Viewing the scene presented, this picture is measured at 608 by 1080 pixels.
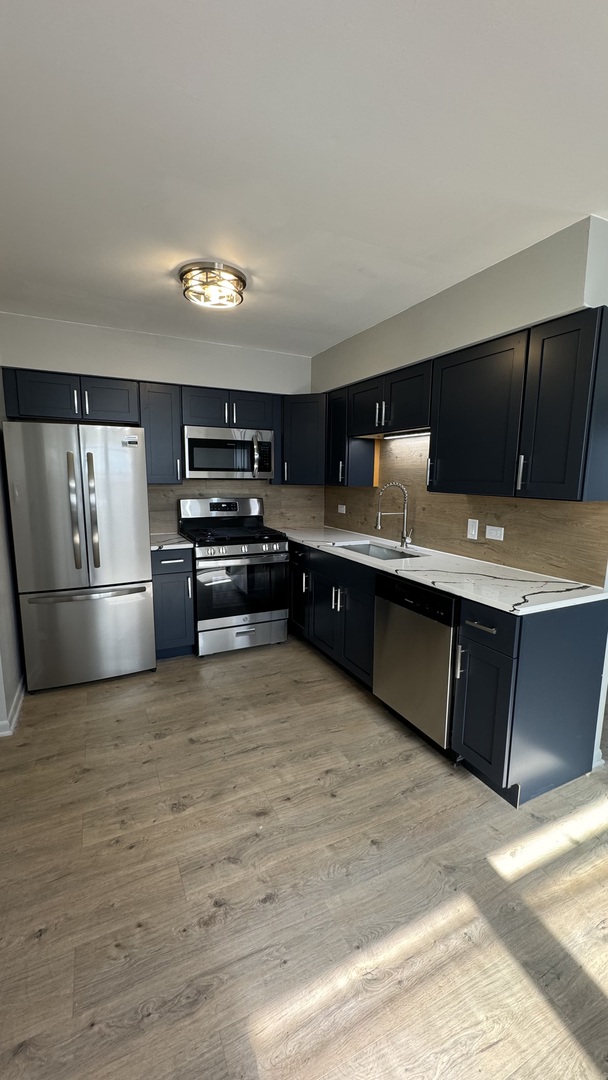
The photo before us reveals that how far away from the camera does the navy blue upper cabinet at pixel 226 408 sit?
3.68m

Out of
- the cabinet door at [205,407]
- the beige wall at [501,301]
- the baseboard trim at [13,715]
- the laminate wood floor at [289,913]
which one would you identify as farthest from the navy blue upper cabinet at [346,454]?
the baseboard trim at [13,715]

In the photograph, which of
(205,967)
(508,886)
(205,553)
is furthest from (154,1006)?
(205,553)

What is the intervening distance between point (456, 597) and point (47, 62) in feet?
7.61

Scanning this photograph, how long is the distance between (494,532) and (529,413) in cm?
77

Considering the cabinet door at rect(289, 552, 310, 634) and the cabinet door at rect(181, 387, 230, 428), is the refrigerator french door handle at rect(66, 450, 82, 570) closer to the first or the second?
the cabinet door at rect(181, 387, 230, 428)

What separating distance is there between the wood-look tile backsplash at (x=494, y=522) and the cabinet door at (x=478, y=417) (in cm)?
29

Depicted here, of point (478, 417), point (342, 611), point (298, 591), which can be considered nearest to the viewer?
point (478, 417)

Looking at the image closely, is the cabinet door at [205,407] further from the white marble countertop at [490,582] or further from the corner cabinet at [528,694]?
the corner cabinet at [528,694]

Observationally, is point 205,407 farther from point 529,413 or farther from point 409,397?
point 529,413

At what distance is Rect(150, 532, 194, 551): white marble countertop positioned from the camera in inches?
134

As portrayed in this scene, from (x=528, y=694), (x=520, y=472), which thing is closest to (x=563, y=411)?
(x=520, y=472)

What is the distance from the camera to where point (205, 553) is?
3463 mm

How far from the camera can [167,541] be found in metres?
3.54

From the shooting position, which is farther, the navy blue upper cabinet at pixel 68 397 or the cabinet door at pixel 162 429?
the cabinet door at pixel 162 429
